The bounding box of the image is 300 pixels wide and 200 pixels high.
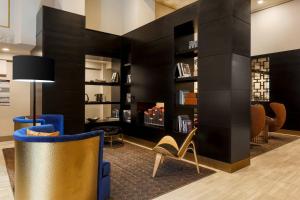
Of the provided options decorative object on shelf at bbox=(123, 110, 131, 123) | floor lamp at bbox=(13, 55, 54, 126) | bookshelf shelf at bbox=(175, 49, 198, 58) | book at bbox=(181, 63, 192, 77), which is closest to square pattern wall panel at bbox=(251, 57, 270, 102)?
bookshelf shelf at bbox=(175, 49, 198, 58)

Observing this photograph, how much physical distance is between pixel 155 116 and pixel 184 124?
3.50 feet

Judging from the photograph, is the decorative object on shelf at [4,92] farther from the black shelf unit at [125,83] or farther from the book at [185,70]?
the book at [185,70]

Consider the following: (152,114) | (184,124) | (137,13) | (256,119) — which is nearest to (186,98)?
(184,124)

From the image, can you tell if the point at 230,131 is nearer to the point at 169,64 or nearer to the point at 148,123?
the point at 169,64

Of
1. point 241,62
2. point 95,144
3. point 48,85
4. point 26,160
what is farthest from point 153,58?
point 26,160

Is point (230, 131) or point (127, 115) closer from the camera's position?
point (230, 131)

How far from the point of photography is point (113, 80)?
645cm

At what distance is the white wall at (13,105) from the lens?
6.14 m

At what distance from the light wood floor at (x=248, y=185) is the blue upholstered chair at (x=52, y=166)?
41.5 inches

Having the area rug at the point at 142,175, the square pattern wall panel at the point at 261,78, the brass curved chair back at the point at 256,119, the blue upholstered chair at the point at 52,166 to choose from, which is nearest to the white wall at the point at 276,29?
the square pattern wall panel at the point at 261,78

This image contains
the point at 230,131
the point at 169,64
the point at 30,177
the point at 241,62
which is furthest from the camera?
the point at 169,64

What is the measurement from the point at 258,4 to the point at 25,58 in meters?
8.21

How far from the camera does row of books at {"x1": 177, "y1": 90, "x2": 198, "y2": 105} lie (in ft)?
14.1

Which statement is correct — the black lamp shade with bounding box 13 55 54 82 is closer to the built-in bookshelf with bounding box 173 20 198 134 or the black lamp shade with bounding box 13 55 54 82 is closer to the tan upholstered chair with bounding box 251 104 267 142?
the built-in bookshelf with bounding box 173 20 198 134
